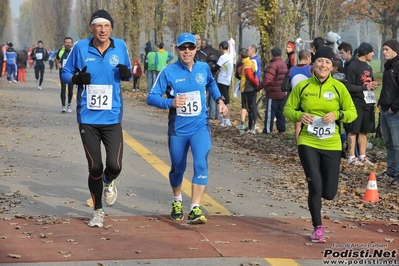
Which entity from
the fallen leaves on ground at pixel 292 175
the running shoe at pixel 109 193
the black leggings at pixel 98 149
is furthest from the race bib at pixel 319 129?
the running shoe at pixel 109 193

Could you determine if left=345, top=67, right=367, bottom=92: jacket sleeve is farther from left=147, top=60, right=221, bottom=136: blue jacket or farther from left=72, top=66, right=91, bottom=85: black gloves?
left=72, top=66, right=91, bottom=85: black gloves

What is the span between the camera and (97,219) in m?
8.18

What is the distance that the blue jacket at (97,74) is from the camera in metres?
8.34

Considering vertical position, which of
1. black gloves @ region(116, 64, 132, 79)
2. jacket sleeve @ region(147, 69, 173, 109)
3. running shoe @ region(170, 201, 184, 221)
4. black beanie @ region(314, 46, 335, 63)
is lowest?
running shoe @ region(170, 201, 184, 221)

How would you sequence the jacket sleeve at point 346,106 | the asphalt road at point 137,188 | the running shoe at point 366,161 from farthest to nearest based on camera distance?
the running shoe at point 366,161 → the jacket sleeve at point 346,106 → the asphalt road at point 137,188

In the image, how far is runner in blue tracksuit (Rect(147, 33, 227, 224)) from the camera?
8.43 m

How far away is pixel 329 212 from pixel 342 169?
3.68 meters

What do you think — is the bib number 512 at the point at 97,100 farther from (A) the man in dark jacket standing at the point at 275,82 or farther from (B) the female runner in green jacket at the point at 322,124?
(A) the man in dark jacket standing at the point at 275,82

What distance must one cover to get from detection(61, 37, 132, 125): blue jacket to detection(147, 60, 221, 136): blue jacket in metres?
0.39

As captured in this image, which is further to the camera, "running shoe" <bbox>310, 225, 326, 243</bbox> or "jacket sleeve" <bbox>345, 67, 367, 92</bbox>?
"jacket sleeve" <bbox>345, 67, 367, 92</bbox>

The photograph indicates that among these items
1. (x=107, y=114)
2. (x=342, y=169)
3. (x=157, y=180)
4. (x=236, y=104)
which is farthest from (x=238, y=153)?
(x=236, y=104)

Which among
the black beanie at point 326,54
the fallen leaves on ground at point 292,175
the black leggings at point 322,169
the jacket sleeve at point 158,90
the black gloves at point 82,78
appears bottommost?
the fallen leaves on ground at point 292,175

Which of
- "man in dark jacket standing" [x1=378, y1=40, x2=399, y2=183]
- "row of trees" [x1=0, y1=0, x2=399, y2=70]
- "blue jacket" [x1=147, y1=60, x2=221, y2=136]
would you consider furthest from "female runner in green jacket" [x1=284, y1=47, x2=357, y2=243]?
"row of trees" [x1=0, y1=0, x2=399, y2=70]

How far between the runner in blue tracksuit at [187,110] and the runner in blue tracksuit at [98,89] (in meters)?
0.42
